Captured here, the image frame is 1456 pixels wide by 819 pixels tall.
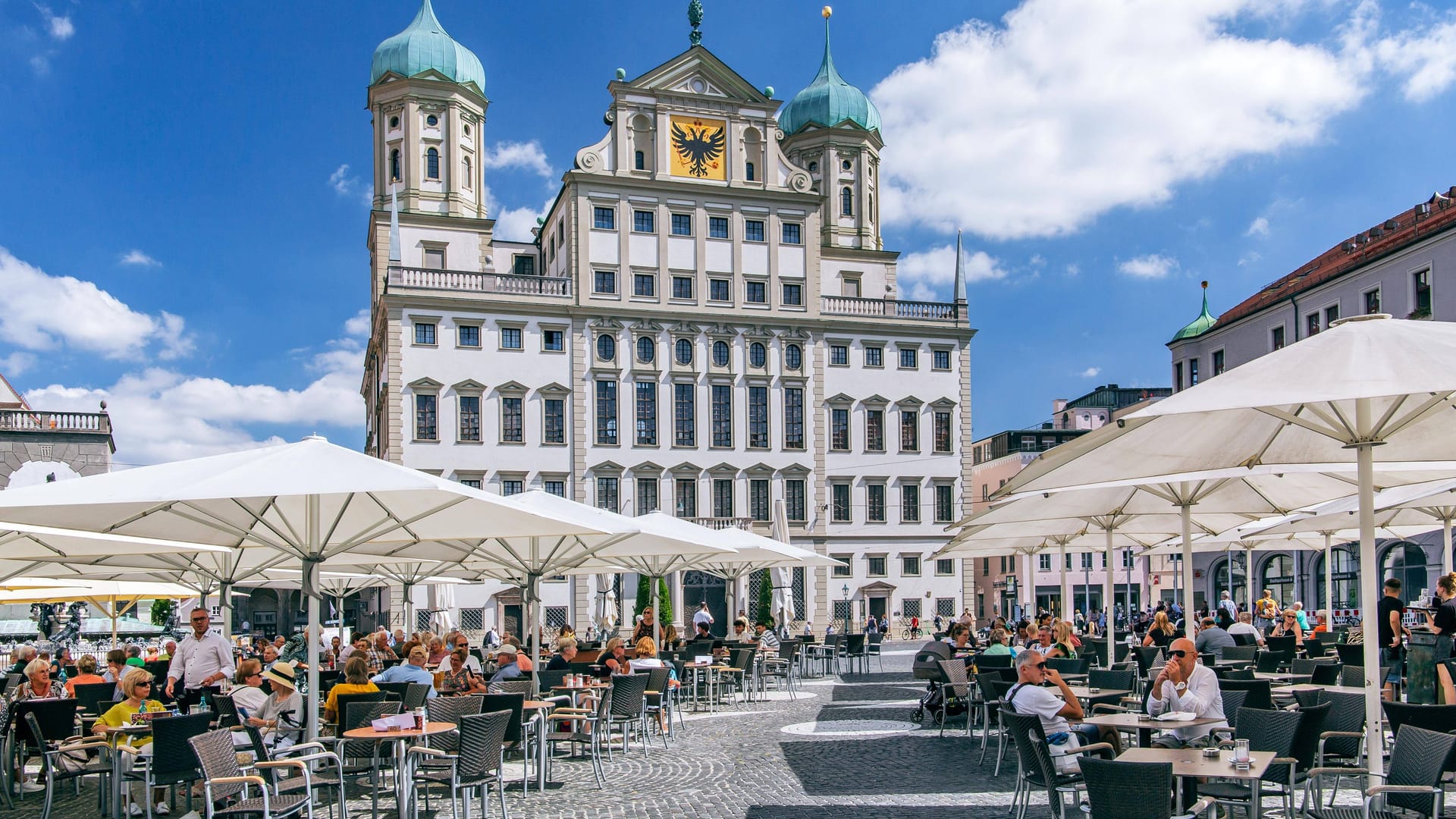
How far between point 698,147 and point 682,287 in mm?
5925

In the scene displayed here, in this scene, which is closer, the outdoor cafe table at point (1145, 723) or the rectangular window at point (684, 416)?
the outdoor cafe table at point (1145, 723)

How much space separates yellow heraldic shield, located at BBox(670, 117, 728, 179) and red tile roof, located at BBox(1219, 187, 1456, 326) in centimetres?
2192

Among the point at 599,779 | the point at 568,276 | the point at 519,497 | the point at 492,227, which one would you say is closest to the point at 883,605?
the point at 568,276

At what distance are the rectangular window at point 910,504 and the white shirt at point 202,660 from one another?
42.7 metres

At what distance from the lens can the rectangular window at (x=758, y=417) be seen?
173 feet

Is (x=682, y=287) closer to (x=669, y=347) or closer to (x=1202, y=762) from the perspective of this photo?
(x=669, y=347)

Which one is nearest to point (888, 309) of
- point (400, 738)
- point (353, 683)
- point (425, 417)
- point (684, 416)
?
point (684, 416)

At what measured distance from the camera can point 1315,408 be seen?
8.05 m

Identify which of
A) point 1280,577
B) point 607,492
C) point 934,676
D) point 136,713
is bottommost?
point 1280,577

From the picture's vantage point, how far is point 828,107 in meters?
62.5

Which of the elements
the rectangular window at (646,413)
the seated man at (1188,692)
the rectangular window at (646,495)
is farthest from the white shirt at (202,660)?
the rectangular window at (646,413)

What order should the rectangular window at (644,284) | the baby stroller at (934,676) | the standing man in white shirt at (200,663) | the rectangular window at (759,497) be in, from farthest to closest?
the rectangular window at (759,497)
the rectangular window at (644,284)
the baby stroller at (934,676)
the standing man in white shirt at (200,663)

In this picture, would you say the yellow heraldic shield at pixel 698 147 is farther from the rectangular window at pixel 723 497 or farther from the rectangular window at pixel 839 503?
the rectangular window at pixel 839 503

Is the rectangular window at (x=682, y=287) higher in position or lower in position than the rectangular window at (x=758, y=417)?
higher
